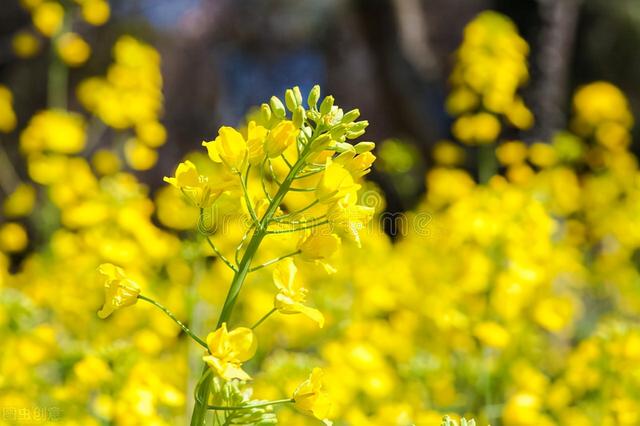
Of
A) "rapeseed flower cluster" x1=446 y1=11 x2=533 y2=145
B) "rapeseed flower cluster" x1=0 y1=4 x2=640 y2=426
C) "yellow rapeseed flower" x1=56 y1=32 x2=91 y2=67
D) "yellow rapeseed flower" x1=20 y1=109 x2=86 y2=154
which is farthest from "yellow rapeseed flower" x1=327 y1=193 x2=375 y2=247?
"yellow rapeseed flower" x1=56 y1=32 x2=91 y2=67

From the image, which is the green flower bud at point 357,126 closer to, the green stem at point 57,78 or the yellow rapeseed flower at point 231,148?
the yellow rapeseed flower at point 231,148

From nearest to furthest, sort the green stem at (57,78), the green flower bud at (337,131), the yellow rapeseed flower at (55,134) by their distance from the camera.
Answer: the green flower bud at (337,131) < the yellow rapeseed flower at (55,134) < the green stem at (57,78)

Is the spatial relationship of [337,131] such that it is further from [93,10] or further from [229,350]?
[93,10]

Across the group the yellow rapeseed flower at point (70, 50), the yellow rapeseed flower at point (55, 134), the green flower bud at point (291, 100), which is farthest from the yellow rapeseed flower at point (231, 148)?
the yellow rapeseed flower at point (70, 50)

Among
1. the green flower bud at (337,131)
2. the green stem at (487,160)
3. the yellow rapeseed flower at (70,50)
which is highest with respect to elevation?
the yellow rapeseed flower at (70,50)

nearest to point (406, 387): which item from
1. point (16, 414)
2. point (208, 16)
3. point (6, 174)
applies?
point (16, 414)

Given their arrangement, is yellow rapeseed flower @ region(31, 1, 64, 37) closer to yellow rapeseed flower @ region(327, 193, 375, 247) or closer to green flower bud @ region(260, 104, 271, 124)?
green flower bud @ region(260, 104, 271, 124)
